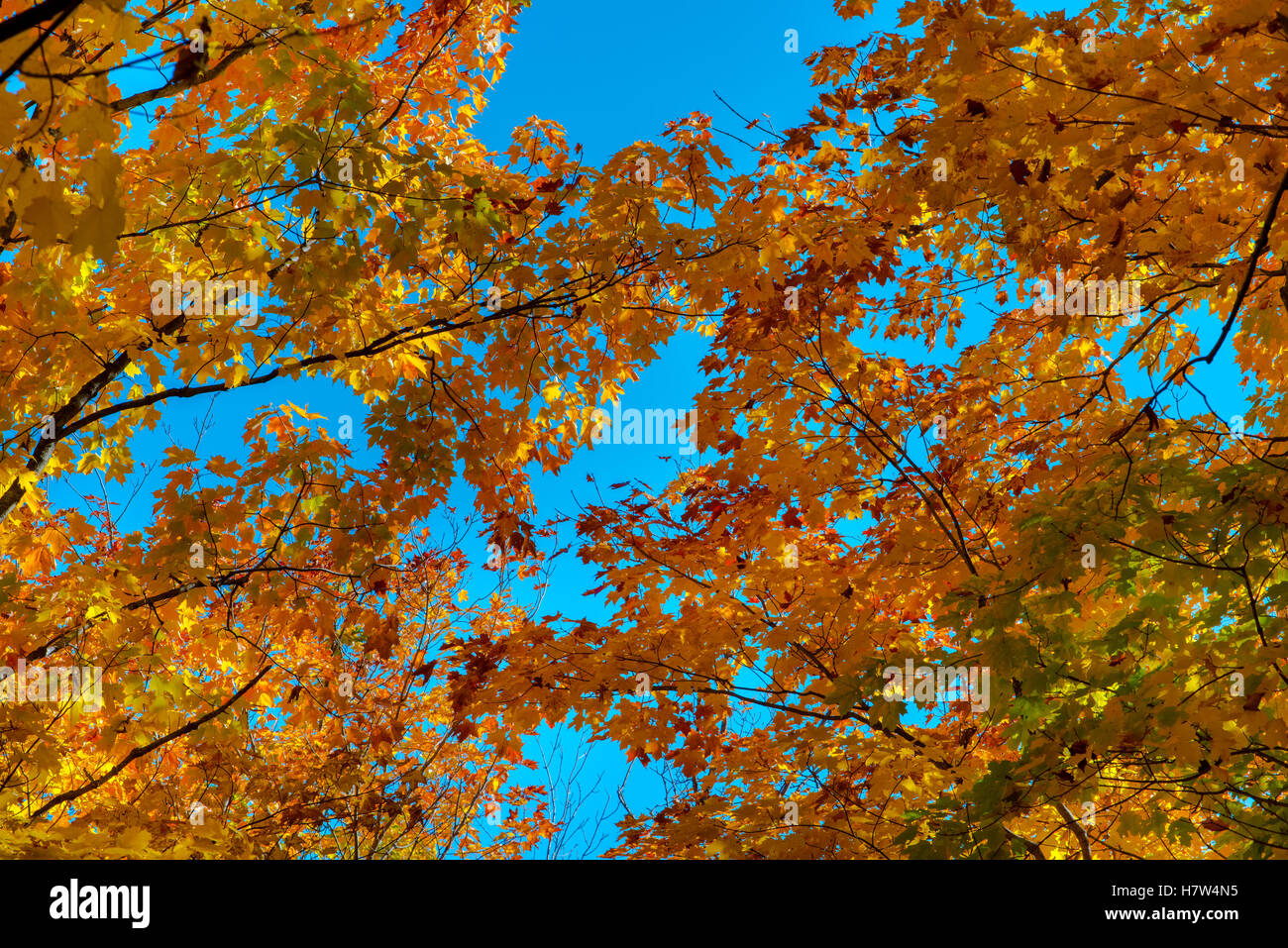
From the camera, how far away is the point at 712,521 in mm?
6625

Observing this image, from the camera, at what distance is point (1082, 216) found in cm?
571

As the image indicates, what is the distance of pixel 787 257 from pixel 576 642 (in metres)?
3.13

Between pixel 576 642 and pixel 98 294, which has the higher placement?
pixel 98 294

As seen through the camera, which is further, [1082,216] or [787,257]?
[787,257]

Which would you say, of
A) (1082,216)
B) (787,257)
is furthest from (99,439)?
(1082,216)
